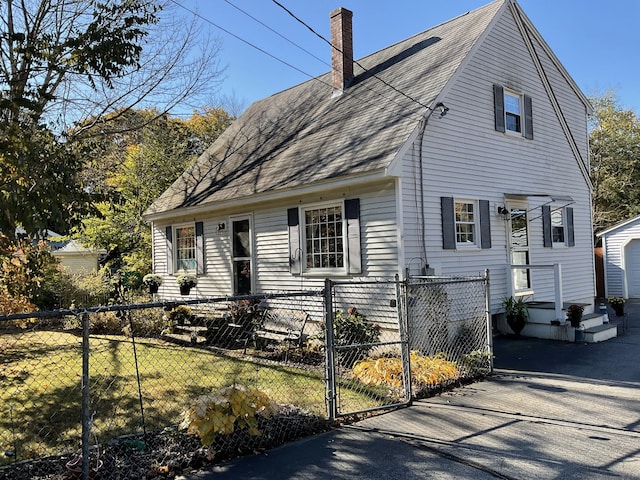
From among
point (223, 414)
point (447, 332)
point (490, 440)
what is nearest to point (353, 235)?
point (447, 332)

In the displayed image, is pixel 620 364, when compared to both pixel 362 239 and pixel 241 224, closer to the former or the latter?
pixel 362 239

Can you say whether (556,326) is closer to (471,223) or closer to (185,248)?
(471,223)

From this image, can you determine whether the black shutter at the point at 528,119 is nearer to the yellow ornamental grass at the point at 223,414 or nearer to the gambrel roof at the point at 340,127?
the gambrel roof at the point at 340,127

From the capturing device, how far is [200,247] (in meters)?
13.3

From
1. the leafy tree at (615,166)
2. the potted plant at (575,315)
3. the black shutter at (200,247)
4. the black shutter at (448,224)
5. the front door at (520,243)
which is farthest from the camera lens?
the leafy tree at (615,166)

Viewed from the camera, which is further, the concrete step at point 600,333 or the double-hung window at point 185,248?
the double-hung window at point 185,248

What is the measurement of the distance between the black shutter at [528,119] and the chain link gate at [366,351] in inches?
236

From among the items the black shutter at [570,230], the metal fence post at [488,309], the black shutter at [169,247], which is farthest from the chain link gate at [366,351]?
the black shutter at [169,247]

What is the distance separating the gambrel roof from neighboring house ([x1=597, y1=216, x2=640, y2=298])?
10.7 m

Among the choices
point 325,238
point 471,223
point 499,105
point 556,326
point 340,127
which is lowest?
point 556,326

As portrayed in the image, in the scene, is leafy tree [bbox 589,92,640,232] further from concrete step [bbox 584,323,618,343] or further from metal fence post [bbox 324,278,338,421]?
metal fence post [bbox 324,278,338,421]

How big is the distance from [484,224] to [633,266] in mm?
11096

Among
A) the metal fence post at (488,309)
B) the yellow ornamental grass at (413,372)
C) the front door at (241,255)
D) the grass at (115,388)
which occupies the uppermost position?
the front door at (241,255)

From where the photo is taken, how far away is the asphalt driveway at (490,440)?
3.83m
